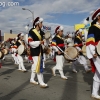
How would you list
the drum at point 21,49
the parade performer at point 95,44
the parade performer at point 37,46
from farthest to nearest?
1. the drum at point 21,49
2. the parade performer at point 37,46
3. the parade performer at point 95,44

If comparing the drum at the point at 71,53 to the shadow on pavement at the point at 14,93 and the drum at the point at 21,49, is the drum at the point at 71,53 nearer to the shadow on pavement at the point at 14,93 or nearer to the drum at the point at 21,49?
the shadow on pavement at the point at 14,93

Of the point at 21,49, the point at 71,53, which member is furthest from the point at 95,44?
the point at 21,49

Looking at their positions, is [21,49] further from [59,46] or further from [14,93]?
[14,93]

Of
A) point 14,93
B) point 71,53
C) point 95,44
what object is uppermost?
point 95,44

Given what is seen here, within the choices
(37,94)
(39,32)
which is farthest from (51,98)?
(39,32)

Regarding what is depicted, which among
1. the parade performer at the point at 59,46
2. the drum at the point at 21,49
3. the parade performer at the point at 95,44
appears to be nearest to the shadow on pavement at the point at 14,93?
the parade performer at the point at 59,46

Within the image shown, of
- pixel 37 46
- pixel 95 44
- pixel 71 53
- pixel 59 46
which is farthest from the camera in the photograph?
pixel 59 46

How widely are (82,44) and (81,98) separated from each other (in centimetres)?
414

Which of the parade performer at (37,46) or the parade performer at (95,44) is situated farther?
the parade performer at (37,46)

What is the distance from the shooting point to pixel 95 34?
4.55m

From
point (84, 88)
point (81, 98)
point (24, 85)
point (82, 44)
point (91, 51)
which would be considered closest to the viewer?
point (91, 51)

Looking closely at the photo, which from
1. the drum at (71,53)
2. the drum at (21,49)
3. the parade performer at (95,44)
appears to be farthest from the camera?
the drum at (21,49)

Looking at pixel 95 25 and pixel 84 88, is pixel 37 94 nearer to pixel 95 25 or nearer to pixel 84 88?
pixel 84 88

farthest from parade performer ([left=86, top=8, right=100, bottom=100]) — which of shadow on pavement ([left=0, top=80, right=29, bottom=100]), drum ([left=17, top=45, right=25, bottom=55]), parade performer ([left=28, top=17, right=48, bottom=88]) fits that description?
drum ([left=17, top=45, right=25, bottom=55])
